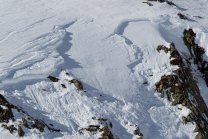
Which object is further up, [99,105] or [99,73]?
[99,73]

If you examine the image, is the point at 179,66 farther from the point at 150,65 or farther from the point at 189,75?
the point at 150,65

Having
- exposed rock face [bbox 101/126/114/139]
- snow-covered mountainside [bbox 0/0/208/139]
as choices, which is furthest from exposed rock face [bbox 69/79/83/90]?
exposed rock face [bbox 101/126/114/139]

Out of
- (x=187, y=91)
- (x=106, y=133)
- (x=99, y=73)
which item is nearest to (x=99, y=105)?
(x=106, y=133)

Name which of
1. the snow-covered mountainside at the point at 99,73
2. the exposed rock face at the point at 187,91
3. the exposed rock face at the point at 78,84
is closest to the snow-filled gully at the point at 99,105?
the snow-covered mountainside at the point at 99,73

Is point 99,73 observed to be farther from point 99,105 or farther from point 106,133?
point 106,133

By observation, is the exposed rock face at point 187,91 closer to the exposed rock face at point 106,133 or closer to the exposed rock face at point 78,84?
the exposed rock face at point 106,133

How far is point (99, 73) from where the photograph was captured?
764cm

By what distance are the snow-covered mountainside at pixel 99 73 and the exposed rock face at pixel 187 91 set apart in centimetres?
5

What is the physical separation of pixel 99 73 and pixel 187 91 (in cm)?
385

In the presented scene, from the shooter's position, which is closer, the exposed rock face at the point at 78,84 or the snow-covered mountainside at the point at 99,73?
the snow-covered mountainside at the point at 99,73

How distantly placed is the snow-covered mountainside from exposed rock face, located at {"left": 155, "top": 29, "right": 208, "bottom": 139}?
49 millimetres

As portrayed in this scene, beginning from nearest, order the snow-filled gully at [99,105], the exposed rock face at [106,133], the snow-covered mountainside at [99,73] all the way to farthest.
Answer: the exposed rock face at [106,133], the snow-covered mountainside at [99,73], the snow-filled gully at [99,105]

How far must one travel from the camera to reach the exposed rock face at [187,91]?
21.3ft

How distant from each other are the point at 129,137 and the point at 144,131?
25.3 inches
